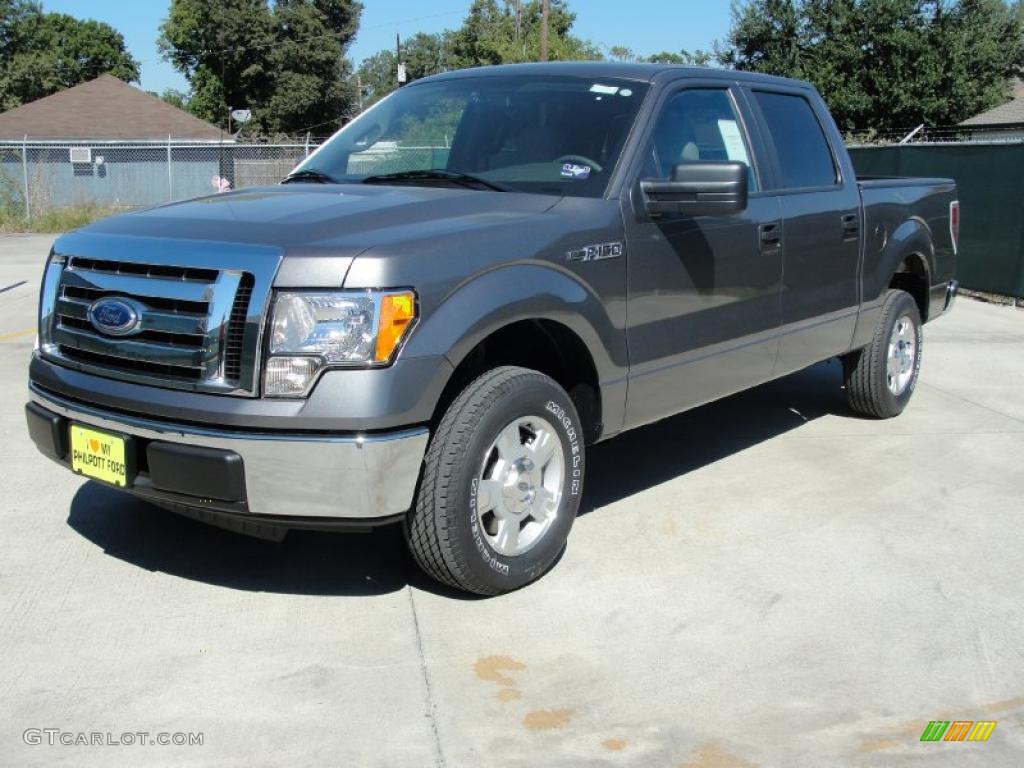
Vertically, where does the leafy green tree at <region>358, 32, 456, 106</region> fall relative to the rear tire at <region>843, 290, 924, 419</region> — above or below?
above

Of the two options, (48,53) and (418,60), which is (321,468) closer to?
(48,53)

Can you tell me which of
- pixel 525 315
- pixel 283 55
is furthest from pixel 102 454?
pixel 283 55

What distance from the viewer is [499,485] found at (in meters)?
3.95

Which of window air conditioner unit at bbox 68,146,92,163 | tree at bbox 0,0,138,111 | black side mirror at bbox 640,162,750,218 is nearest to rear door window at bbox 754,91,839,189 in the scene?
black side mirror at bbox 640,162,750,218

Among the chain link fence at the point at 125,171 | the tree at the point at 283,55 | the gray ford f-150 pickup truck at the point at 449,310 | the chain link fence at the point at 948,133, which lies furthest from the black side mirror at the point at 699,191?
the tree at the point at 283,55

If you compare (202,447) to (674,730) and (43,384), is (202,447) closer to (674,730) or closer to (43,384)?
(43,384)

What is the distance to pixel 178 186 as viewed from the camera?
32.7 metres

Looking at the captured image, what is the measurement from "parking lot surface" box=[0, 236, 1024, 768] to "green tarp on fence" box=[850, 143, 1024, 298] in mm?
7191

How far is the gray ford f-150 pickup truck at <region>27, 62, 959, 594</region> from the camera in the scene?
11.5ft

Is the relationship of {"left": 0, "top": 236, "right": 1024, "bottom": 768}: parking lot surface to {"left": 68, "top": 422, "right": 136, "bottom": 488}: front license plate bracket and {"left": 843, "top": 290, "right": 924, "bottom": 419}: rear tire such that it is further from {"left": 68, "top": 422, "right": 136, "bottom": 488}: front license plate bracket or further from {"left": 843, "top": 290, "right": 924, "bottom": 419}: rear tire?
{"left": 843, "top": 290, "right": 924, "bottom": 419}: rear tire

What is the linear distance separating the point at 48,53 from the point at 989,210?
223ft

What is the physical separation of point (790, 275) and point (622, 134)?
4.45 ft

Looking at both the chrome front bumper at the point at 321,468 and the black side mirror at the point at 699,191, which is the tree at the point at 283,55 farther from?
the chrome front bumper at the point at 321,468

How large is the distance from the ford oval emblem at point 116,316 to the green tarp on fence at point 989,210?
1071 centimetres
